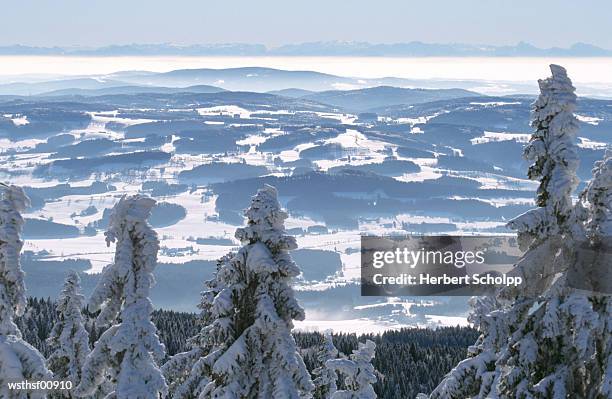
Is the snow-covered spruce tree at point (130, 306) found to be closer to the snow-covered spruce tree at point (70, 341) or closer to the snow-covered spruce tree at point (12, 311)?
the snow-covered spruce tree at point (12, 311)

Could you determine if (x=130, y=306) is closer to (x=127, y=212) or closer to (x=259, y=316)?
(x=127, y=212)

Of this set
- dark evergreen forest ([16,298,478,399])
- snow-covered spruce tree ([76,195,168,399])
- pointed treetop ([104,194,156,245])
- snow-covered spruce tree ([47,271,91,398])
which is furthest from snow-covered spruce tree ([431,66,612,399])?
dark evergreen forest ([16,298,478,399])

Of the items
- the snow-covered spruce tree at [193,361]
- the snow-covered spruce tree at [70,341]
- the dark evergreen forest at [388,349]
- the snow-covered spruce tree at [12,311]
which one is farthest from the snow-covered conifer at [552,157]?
the dark evergreen forest at [388,349]

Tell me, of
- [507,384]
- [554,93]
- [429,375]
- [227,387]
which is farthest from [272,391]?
[429,375]

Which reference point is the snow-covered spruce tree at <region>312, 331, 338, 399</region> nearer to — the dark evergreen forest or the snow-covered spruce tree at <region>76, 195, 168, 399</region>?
the snow-covered spruce tree at <region>76, 195, 168, 399</region>

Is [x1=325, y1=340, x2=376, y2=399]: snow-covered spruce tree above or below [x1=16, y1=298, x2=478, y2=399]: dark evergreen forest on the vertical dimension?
above

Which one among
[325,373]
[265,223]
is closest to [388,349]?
[325,373]
